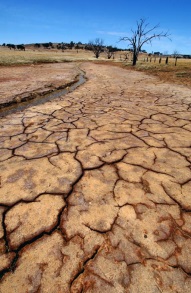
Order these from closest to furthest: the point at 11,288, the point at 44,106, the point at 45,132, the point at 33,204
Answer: the point at 11,288 < the point at 33,204 < the point at 45,132 < the point at 44,106

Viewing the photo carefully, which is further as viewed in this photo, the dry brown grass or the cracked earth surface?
the dry brown grass

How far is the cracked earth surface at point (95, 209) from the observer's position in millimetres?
1042

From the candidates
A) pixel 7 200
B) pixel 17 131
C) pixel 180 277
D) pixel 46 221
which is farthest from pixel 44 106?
pixel 180 277

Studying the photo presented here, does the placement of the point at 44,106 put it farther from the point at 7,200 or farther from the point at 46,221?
the point at 46,221

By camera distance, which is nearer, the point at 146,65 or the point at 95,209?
the point at 95,209

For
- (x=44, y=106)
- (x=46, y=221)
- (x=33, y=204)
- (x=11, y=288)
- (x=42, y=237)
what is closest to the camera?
(x=11, y=288)

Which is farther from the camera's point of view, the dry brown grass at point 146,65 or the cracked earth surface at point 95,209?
the dry brown grass at point 146,65

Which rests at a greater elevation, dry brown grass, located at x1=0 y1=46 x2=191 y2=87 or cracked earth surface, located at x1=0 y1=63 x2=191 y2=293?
dry brown grass, located at x1=0 y1=46 x2=191 y2=87

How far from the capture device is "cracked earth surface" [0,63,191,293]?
104cm

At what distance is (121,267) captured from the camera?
3.52 feet

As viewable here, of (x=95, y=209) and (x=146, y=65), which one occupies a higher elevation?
(x=146, y=65)

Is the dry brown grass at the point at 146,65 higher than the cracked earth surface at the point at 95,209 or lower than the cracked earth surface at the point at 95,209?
higher

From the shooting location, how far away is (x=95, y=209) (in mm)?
1427

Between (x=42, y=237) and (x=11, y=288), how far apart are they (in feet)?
0.99
